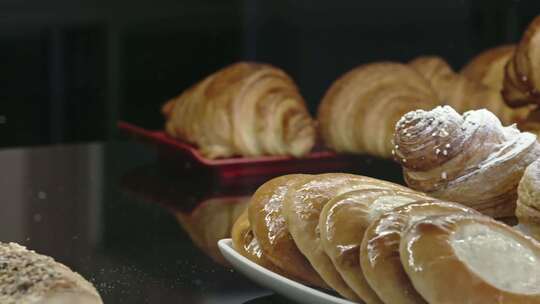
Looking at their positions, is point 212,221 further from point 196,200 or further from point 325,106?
point 325,106

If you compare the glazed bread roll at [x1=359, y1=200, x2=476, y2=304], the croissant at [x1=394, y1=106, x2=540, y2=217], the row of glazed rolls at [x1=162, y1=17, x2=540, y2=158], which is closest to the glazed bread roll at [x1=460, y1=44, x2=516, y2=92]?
the row of glazed rolls at [x1=162, y1=17, x2=540, y2=158]

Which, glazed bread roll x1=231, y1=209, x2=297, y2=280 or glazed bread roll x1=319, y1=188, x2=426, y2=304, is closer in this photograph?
glazed bread roll x1=319, y1=188, x2=426, y2=304

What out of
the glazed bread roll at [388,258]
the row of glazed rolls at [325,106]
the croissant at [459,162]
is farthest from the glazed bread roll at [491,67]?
the glazed bread roll at [388,258]

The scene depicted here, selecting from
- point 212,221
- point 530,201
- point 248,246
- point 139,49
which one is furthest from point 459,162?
point 139,49

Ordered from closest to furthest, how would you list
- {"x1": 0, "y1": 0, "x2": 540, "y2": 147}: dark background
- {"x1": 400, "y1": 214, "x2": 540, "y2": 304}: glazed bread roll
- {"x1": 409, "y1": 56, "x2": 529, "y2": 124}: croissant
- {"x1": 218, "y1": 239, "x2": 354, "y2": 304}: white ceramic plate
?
1. {"x1": 400, "y1": 214, "x2": 540, "y2": 304}: glazed bread roll
2. {"x1": 218, "y1": 239, "x2": 354, "y2": 304}: white ceramic plate
3. {"x1": 409, "y1": 56, "x2": 529, "y2": 124}: croissant
4. {"x1": 0, "y1": 0, "x2": 540, "y2": 147}: dark background

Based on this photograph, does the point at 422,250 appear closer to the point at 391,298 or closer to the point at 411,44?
the point at 391,298

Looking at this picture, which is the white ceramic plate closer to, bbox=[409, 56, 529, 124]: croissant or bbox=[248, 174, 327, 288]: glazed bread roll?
bbox=[248, 174, 327, 288]: glazed bread roll

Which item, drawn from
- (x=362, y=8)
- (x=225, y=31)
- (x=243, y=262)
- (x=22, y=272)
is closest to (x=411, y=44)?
(x=362, y=8)
